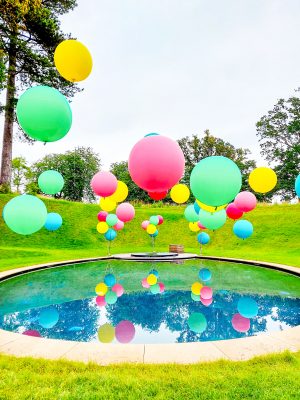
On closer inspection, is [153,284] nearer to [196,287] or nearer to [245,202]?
[196,287]

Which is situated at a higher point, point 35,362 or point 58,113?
point 58,113

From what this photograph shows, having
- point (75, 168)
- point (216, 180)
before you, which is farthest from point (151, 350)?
point (75, 168)

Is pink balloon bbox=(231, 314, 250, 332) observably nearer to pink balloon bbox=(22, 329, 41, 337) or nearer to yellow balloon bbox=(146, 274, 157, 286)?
pink balloon bbox=(22, 329, 41, 337)

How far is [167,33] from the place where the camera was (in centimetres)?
1316

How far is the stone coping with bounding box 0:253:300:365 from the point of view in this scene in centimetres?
455

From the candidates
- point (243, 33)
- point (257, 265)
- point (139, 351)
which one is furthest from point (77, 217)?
point (139, 351)

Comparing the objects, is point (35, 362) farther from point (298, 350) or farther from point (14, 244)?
point (14, 244)

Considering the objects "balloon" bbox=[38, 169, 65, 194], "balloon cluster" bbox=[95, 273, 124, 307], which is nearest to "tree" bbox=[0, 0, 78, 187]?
"balloon" bbox=[38, 169, 65, 194]

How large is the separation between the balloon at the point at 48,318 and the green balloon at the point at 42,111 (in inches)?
176

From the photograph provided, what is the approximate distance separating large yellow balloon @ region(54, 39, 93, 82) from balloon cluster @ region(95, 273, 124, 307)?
641 centimetres

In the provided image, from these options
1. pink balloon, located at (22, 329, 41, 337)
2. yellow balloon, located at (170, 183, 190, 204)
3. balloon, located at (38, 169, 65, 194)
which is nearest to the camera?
pink balloon, located at (22, 329, 41, 337)

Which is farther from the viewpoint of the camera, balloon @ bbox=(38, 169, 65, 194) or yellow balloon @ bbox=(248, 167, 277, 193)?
balloon @ bbox=(38, 169, 65, 194)

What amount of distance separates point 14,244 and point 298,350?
23228 millimetres

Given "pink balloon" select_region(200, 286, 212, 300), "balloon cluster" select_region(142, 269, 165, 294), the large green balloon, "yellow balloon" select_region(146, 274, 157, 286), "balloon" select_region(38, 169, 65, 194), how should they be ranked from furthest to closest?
"yellow balloon" select_region(146, 274, 157, 286) < "balloon cluster" select_region(142, 269, 165, 294) < "balloon" select_region(38, 169, 65, 194) < "pink balloon" select_region(200, 286, 212, 300) < the large green balloon
